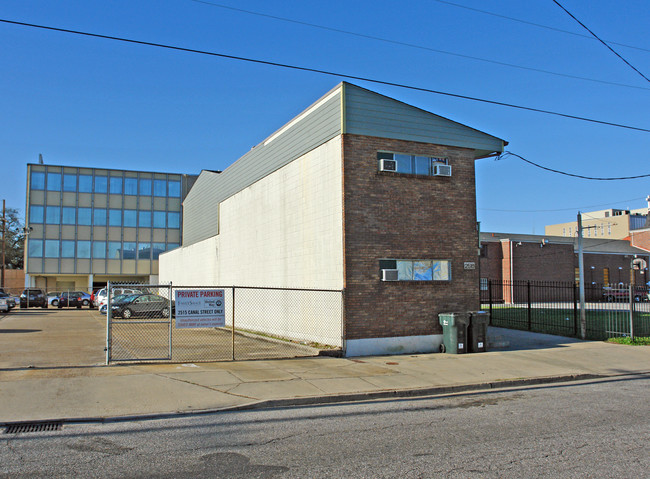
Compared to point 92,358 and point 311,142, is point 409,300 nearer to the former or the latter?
point 311,142

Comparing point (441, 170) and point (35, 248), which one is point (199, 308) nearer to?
point (441, 170)

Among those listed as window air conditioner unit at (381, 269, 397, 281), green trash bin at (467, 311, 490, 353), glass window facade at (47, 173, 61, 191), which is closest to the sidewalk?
green trash bin at (467, 311, 490, 353)

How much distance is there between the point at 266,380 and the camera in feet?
34.6

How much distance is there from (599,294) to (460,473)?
51.4 m

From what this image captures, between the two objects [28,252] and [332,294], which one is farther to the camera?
[28,252]

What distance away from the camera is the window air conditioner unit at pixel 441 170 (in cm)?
1574

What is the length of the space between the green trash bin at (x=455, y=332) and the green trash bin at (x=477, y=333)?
0.18 m

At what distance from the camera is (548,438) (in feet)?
22.5

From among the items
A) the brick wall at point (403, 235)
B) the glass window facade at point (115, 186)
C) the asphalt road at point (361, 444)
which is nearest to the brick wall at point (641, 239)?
the brick wall at point (403, 235)

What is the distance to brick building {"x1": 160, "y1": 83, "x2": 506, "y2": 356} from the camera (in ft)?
48.0

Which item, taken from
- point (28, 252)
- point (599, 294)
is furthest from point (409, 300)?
point (28, 252)

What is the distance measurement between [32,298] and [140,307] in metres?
17.8

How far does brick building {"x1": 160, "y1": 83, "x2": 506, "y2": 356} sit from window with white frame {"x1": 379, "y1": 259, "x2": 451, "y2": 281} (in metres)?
0.03

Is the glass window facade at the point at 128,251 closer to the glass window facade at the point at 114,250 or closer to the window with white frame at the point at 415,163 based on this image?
the glass window facade at the point at 114,250
